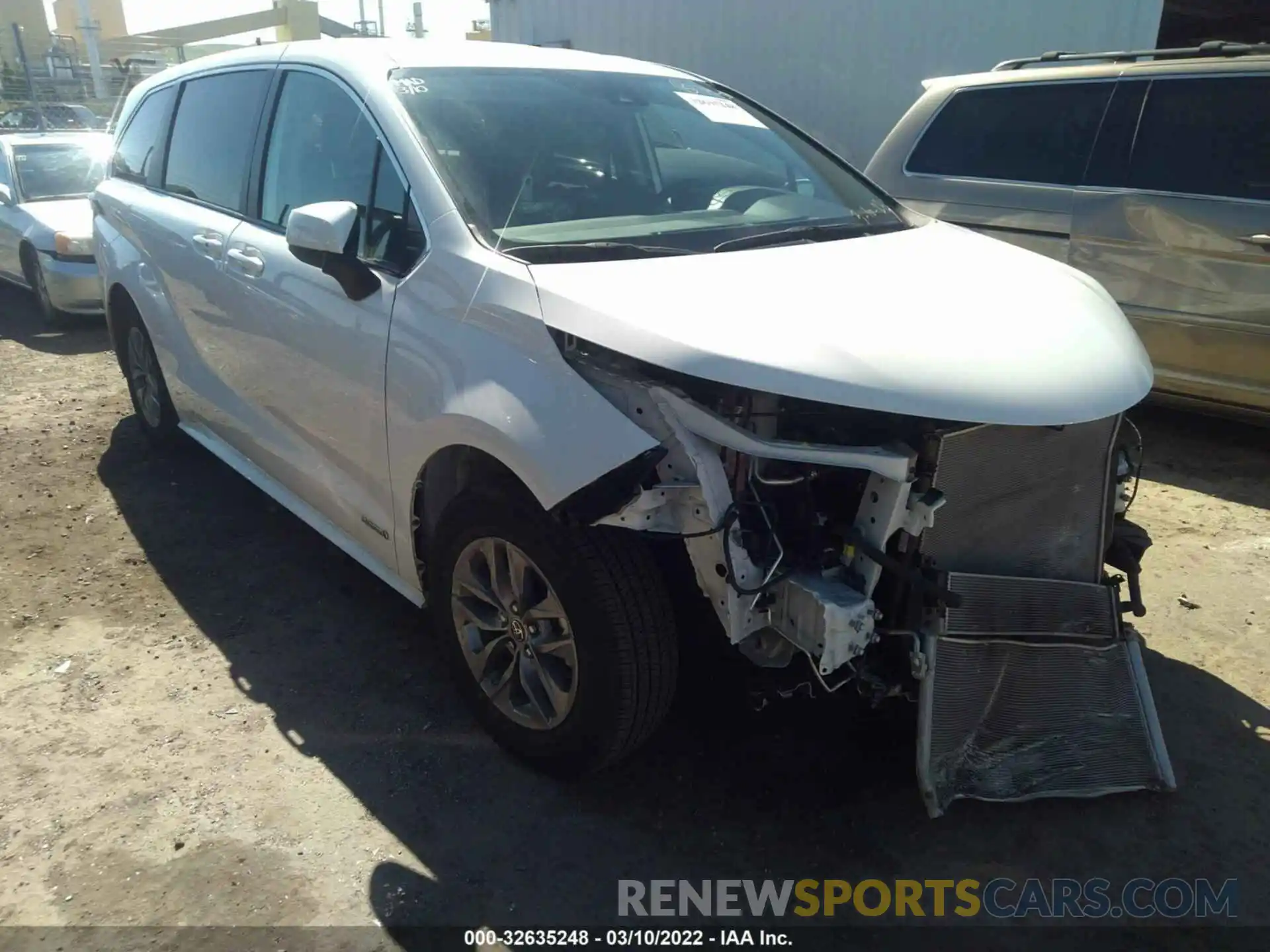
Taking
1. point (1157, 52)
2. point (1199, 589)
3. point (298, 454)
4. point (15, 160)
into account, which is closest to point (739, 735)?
point (298, 454)

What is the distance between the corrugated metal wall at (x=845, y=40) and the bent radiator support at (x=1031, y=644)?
25.6 ft

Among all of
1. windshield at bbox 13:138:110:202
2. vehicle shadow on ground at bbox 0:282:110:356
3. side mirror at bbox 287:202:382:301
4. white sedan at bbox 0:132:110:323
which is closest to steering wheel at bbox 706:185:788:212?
side mirror at bbox 287:202:382:301

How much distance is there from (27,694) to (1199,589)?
4.19 m

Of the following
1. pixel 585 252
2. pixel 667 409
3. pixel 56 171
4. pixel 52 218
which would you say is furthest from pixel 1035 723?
pixel 56 171

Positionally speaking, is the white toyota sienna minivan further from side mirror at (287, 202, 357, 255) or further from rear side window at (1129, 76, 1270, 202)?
rear side window at (1129, 76, 1270, 202)

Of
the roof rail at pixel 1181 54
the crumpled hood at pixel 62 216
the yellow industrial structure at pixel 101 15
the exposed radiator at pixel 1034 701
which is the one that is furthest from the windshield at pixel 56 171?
the yellow industrial structure at pixel 101 15

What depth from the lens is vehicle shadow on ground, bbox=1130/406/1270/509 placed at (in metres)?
4.74

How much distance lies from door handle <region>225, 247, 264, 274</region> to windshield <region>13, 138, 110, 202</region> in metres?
6.66

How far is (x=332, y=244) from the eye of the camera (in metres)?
2.65

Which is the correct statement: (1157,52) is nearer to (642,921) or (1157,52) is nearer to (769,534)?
(769,534)

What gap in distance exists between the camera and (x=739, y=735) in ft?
9.66

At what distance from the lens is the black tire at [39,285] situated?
8.40 meters

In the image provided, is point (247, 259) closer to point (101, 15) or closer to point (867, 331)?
point (867, 331)

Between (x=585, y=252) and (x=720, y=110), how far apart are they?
139 centimetres
